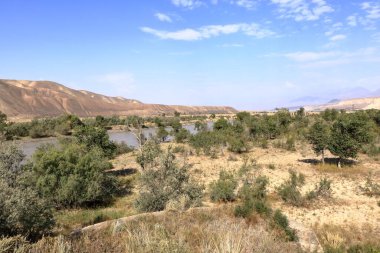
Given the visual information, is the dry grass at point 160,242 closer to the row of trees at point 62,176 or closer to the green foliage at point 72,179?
the row of trees at point 62,176

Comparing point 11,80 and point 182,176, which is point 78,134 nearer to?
point 182,176

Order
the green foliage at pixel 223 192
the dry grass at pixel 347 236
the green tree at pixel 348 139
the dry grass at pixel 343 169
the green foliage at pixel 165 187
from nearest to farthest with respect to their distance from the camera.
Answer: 1. the dry grass at pixel 347 236
2. the green foliage at pixel 165 187
3. the green foliage at pixel 223 192
4. the dry grass at pixel 343 169
5. the green tree at pixel 348 139

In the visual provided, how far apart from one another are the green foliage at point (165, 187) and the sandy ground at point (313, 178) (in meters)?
5.22

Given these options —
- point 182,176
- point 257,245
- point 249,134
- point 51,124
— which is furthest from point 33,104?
point 257,245

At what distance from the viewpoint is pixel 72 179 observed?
21047 millimetres

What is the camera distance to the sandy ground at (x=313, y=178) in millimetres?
17298

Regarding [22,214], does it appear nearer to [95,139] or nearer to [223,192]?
[223,192]

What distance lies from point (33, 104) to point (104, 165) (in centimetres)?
14711

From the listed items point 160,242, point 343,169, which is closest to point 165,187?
point 160,242

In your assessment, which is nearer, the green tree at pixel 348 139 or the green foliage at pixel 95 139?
the green tree at pixel 348 139

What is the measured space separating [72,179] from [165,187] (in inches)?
267

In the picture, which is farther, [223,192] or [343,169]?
[343,169]

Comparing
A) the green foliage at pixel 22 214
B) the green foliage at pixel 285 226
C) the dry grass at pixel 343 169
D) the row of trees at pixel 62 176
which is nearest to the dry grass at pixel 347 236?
the green foliage at pixel 285 226

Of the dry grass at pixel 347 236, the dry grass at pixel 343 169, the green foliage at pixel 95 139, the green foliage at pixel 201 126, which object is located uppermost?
the green foliage at pixel 95 139
